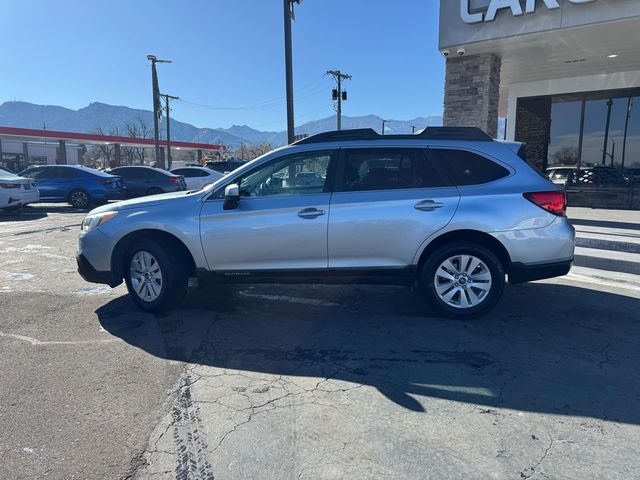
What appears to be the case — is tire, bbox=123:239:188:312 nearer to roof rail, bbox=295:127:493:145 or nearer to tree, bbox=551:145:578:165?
roof rail, bbox=295:127:493:145

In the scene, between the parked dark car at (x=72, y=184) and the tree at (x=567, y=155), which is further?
the tree at (x=567, y=155)

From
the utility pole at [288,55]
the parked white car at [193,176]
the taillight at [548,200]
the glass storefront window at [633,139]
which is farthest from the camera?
the parked white car at [193,176]

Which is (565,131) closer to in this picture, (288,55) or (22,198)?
(288,55)

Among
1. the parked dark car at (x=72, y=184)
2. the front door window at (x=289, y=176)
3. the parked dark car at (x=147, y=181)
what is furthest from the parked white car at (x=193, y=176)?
the front door window at (x=289, y=176)

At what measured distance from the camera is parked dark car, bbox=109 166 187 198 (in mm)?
17047

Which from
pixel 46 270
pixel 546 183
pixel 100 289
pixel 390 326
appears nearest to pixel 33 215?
pixel 46 270

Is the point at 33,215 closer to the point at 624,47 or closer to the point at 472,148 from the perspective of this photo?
the point at 472,148

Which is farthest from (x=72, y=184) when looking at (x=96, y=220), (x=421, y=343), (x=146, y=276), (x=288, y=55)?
(x=421, y=343)

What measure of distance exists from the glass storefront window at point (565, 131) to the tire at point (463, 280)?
1434 centimetres

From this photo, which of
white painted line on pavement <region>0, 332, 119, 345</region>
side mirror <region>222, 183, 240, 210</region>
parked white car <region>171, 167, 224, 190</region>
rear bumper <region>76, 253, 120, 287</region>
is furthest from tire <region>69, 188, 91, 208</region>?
side mirror <region>222, 183, 240, 210</region>

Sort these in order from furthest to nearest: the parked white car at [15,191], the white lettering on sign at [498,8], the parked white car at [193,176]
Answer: the parked white car at [193,176] → the parked white car at [15,191] → the white lettering on sign at [498,8]

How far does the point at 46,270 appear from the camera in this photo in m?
7.10

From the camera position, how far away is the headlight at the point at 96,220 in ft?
16.7

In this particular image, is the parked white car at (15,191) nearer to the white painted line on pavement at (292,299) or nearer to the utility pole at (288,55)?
the utility pole at (288,55)
